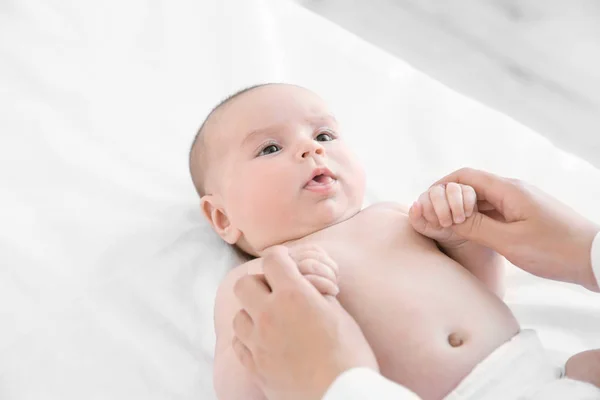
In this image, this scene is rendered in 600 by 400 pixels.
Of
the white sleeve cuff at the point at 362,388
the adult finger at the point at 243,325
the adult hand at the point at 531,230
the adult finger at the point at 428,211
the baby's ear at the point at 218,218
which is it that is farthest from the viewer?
the baby's ear at the point at 218,218

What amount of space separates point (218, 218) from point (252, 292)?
14.4 inches

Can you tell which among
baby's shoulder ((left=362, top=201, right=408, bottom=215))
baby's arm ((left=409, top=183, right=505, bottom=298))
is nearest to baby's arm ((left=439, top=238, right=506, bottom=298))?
baby's arm ((left=409, top=183, right=505, bottom=298))

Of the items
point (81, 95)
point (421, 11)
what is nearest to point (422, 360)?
point (81, 95)

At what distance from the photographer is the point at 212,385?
1082 mm

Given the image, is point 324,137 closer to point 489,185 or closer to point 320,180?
point 320,180

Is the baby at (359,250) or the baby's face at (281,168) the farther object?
the baby's face at (281,168)

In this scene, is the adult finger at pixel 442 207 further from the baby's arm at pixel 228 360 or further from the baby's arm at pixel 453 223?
the baby's arm at pixel 228 360

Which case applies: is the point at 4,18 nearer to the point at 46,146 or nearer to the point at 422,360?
the point at 46,146

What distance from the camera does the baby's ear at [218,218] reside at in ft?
3.88

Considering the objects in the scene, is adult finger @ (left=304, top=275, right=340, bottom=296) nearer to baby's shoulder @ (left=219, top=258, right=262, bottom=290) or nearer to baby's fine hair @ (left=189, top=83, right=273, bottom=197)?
baby's shoulder @ (left=219, top=258, right=262, bottom=290)

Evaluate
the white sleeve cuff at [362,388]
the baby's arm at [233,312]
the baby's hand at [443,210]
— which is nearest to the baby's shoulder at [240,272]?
the baby's arm at [233,312]

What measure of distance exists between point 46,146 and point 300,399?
775 mm

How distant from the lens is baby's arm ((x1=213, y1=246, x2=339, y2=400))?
0.89m

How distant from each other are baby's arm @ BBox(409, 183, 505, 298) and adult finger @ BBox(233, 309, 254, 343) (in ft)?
1.05
